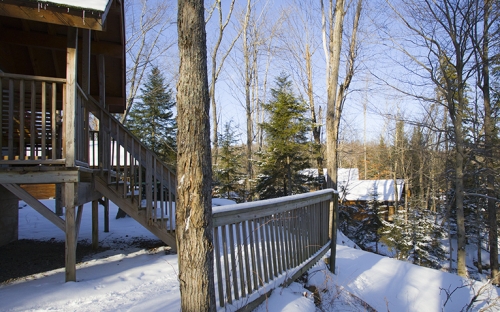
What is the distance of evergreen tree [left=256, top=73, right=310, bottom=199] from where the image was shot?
14.0 m

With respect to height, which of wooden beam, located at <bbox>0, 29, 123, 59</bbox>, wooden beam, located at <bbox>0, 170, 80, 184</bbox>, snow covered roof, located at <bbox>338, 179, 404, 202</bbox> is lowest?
snow covered roof, located at <bbox>338, 179, 404, 202</bbox>

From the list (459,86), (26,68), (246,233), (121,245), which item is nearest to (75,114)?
(246,233)

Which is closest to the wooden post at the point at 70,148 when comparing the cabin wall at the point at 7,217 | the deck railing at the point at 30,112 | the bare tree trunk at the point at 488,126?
the deck railing at the point at 30,112

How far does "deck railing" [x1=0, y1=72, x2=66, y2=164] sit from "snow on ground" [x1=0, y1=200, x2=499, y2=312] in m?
1.51

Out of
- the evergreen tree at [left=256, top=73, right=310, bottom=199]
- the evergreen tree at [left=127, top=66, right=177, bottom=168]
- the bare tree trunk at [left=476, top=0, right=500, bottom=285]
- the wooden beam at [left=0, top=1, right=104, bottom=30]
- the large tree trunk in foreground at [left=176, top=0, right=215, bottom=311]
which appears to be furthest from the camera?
the evergreen tree at [left=127, top=66, right=177, bottom=168]

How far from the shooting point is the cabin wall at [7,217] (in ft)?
19.4

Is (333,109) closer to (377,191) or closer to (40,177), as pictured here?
(40,177)

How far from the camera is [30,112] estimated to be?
17.5ft

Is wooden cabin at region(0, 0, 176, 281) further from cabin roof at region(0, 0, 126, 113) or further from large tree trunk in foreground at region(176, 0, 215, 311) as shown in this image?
large tree trunk in foreground at region(176, 0, 215, 311)

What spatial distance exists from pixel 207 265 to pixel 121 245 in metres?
4.62

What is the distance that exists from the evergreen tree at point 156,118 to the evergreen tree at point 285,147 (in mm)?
4393

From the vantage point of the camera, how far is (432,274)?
5.97 metres

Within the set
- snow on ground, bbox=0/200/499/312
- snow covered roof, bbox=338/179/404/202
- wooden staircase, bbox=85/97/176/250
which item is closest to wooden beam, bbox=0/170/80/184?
wooden staircase, bbox=85/97/176/250

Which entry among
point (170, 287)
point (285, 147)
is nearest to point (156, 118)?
point (285, 147)
